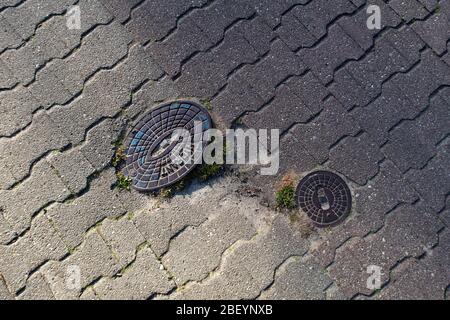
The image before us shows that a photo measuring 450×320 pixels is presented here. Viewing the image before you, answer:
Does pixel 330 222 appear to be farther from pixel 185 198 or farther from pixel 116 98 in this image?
pixel 116 98

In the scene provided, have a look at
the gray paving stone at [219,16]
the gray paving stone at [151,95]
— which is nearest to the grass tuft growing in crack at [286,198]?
the gray paving stone at [151,95]

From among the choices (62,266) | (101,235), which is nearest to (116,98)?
(101,235)

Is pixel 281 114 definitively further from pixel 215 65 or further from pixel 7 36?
pixel 7 36

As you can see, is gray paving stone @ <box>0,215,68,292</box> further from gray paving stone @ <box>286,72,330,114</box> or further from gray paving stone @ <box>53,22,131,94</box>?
gray paving stone @ <box>286,72,330,114</box>

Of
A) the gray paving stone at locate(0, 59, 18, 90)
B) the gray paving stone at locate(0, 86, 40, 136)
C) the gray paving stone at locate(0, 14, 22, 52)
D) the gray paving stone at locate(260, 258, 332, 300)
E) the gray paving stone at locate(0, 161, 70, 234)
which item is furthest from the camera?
the gray paving stone at locate(0, 14, 22, 52)

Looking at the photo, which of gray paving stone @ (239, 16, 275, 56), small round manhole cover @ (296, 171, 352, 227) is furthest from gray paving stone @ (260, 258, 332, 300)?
gray paving stone @ (239, 16, 275, 56)

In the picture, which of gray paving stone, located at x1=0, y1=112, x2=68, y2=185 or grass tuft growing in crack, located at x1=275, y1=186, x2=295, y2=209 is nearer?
grass tuft growing in crack, located at x1=275, y1=186, x2=295, y2=209

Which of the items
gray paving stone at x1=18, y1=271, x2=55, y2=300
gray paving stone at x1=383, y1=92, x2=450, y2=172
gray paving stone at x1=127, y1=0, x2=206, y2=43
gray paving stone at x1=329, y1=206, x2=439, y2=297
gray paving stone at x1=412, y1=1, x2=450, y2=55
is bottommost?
gray paving stone at x1=329, y1=206, x2=439, y2=297
